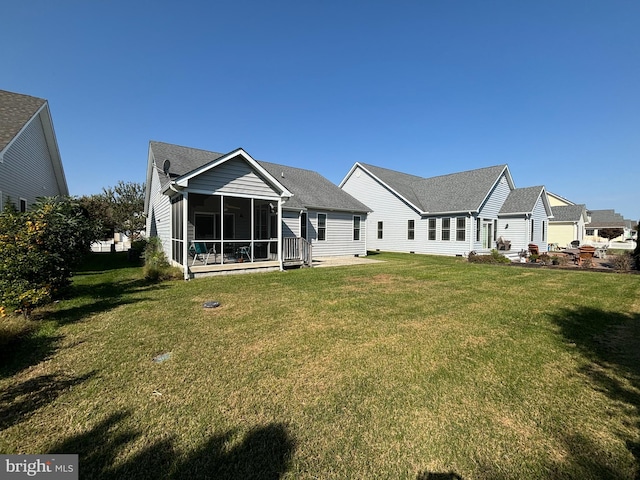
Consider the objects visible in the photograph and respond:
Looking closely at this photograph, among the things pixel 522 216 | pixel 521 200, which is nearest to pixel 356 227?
pixel 522 216

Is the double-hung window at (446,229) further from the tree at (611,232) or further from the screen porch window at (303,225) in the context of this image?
the tree at (611,232)

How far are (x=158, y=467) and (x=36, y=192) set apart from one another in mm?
18178

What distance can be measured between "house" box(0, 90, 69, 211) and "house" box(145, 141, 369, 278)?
4.67 metres

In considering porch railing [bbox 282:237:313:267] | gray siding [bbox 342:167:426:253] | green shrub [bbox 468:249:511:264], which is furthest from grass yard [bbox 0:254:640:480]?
gray siding [bbox 342:167:426:253]

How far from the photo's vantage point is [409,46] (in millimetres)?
14711

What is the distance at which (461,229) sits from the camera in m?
19.3

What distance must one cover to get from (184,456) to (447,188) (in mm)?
23420

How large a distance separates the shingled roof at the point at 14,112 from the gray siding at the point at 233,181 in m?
6.32

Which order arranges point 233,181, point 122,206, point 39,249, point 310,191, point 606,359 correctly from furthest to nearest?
point 122,206 → point 310,191 → point 233,181 → point 39,249 → point 606,359

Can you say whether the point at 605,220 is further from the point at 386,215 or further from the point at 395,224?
the point at 386,215

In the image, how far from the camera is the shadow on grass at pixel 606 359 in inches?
92.2

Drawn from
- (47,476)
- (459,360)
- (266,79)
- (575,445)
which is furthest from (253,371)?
(266,79)

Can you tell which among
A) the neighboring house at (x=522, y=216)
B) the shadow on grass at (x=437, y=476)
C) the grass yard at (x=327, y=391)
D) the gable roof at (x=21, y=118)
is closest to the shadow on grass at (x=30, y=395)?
the grass yard at (x=327, y=391)

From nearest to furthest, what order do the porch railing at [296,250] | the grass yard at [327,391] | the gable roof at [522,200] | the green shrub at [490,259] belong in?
the grass yard at [327,391]
the porch railing at [296,250]
the green shrub at [490,259]
the gable roof at [522,200]
